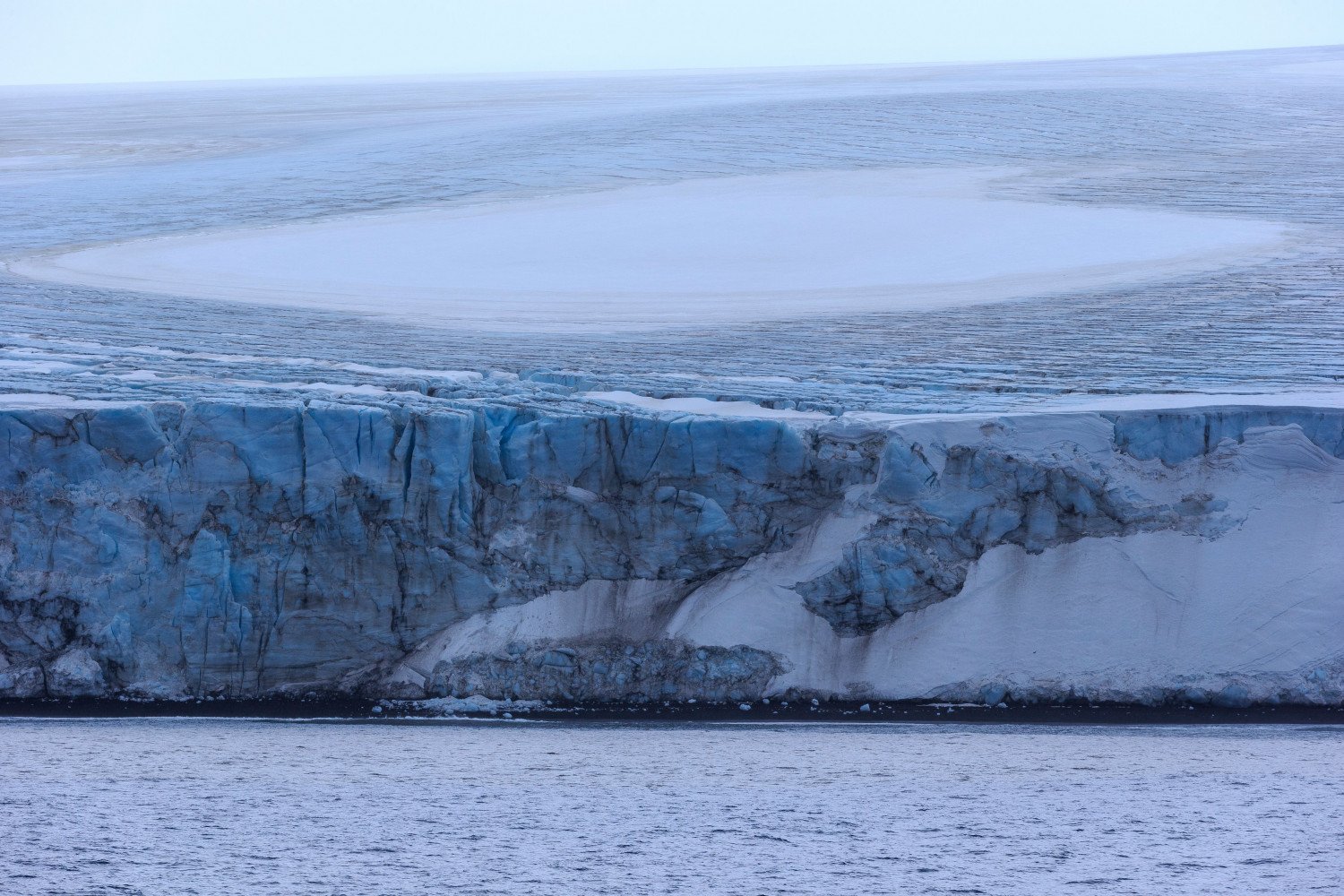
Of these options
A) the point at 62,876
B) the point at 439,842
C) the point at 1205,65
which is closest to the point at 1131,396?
the point at 439,842

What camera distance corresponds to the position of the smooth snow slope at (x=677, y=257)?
763 centimetres

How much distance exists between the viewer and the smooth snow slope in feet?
25.0

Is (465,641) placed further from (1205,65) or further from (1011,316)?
(1205,65)

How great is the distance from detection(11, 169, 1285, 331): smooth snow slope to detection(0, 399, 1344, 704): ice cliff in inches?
76.9

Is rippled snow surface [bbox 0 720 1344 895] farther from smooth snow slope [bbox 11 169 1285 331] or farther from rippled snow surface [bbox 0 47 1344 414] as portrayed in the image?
smooth snow slope [bbox 11 169 1285 331]

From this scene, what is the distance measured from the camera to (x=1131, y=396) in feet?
18.1

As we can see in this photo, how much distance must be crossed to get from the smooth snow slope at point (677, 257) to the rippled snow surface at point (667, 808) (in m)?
3.13

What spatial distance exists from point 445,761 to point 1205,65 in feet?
116

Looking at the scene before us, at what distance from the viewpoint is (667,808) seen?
4.14 m

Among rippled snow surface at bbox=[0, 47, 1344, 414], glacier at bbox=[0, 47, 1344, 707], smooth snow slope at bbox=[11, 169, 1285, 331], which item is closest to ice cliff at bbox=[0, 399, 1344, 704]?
glacier at bbox=[0, 47, 1344, 707]

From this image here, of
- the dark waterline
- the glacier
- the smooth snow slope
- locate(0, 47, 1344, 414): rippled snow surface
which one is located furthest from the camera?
the smooth snow slope

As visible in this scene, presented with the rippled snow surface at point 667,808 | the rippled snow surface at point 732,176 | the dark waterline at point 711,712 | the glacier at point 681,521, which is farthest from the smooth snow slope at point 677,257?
the rippled snow surface at point 667,808

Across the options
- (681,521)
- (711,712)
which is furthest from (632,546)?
(711,712)

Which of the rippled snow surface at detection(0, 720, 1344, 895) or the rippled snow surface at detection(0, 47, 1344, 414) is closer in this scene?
the rippled snow surface at detection(0, 720, 1344, 895)
